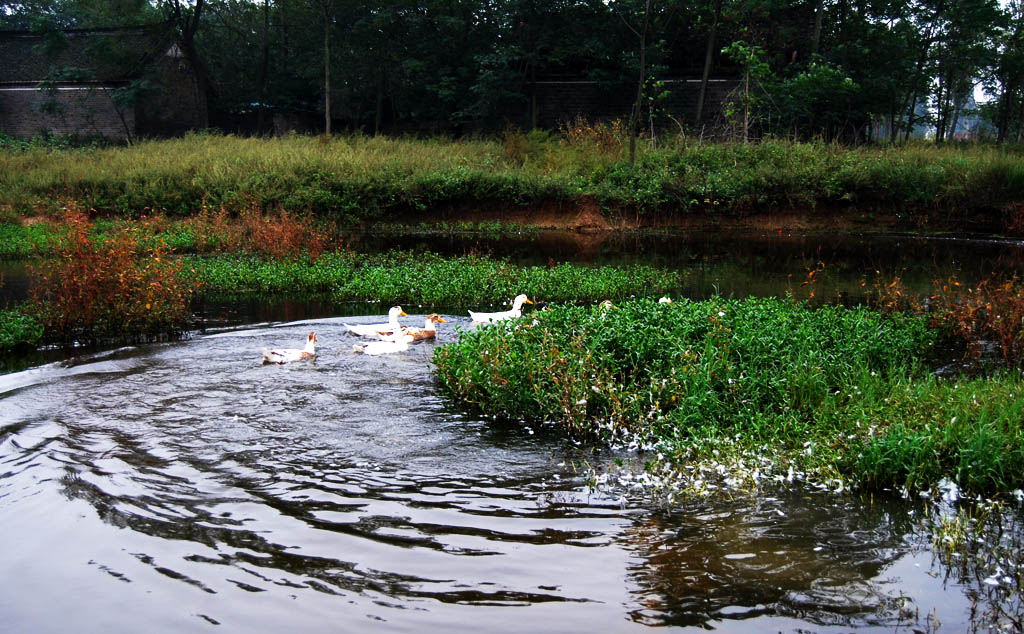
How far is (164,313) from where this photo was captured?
12008mm

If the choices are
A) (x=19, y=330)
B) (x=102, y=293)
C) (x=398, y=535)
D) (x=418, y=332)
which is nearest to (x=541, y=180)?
(x=418, y=332)

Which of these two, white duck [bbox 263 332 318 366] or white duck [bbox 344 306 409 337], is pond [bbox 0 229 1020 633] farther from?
white duck [bbox 344 306 409 337]

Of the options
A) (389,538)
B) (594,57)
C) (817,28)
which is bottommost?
(389,538)

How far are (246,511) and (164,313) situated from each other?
6890 mm

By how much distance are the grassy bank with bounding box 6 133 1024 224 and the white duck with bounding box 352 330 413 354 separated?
593 inches

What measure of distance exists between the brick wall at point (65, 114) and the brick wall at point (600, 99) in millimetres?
18863

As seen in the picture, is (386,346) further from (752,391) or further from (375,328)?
(752,391)

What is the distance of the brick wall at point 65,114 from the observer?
120 feet

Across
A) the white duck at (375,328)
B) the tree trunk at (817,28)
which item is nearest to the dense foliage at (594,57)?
the tree trunk at (817,28)

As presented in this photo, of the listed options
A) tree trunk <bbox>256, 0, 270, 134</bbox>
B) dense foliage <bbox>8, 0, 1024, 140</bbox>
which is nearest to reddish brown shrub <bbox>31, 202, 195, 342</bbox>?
dense foliage <bbox>8, 0, 1024, 140</bbox>

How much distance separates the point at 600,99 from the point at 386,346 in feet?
91.9

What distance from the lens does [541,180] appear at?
2702 centimetres

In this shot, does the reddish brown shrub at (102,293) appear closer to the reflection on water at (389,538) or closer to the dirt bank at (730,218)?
the reflection on water at (389,538)

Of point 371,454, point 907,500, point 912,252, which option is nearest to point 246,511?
point 371,454
